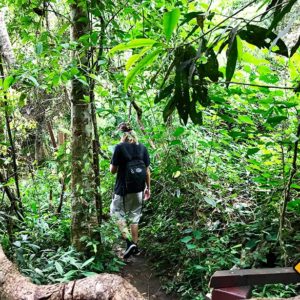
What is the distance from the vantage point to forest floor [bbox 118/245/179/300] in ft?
14.0

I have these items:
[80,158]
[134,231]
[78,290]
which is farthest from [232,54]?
[134,231]

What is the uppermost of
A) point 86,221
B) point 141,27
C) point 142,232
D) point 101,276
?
point 141,27

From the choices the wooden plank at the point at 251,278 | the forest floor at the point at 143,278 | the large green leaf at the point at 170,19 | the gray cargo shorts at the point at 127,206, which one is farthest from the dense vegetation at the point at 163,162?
the large green leaf at the point at 170,19

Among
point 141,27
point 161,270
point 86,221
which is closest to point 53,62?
point 141,27

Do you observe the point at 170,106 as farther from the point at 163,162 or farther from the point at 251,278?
the point at 163,162

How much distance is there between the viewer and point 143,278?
15.2 feet

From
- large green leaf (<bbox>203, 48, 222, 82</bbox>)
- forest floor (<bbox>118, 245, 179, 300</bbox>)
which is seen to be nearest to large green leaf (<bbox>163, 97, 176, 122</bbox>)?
large green leaf (<bbox>203, 48, 222, 82</bbox>)

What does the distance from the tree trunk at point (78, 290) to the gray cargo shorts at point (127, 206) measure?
11.2 ft

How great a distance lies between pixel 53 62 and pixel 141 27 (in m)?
1.46

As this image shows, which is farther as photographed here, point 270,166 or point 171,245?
point 171,245

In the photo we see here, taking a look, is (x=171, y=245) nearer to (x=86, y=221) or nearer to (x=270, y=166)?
(x=86, y=221)

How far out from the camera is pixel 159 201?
611 cm

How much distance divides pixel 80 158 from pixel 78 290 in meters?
3.10

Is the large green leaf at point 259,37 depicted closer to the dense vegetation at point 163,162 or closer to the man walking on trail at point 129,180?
the dense vegetation at point 163,162
